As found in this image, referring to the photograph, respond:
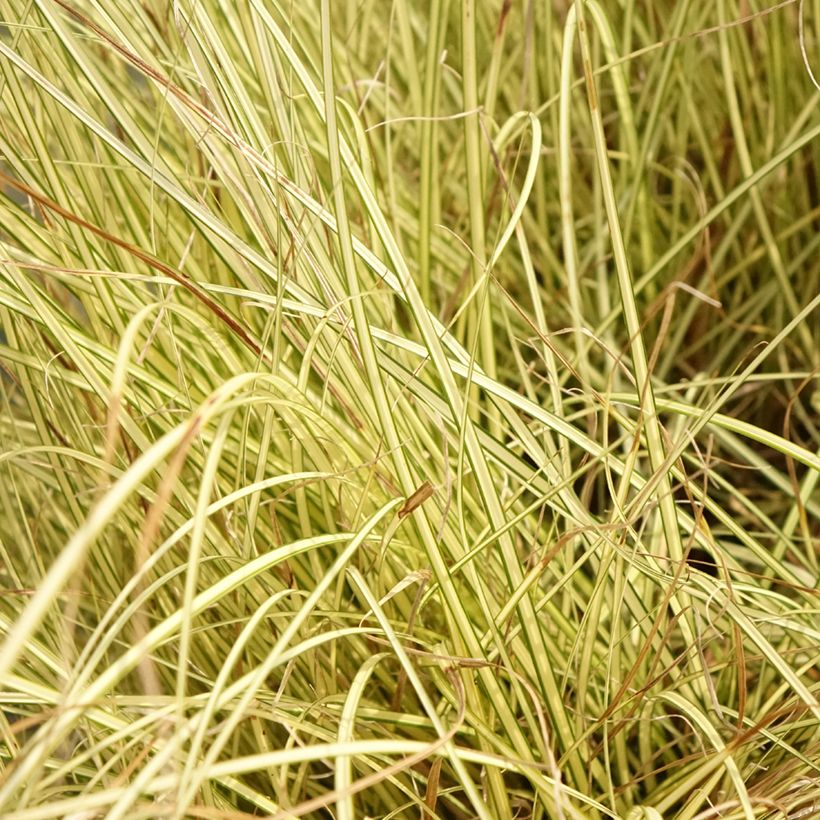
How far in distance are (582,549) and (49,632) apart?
0.32 metres

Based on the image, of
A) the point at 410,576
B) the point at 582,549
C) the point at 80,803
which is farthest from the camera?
the point at 582,549

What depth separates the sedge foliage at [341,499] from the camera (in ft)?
1.22

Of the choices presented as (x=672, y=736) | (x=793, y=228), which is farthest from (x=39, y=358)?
(x=793, y=228)

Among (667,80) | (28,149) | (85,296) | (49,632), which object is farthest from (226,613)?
(667,80)

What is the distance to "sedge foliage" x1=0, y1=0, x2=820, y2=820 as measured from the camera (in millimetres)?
372

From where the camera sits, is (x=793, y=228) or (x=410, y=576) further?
(x=793, y=228)

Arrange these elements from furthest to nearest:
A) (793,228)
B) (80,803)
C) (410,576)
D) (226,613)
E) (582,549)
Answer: (793,228)
(582,549)
(226,613)
(410,576)
(80,803)

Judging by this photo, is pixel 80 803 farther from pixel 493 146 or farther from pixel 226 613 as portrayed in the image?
pixel 493 146

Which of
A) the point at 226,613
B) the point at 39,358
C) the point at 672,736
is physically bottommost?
the point at 672,736

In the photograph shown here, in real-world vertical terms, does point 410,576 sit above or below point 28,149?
below

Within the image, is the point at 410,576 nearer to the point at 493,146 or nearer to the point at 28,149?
the point at 493,146

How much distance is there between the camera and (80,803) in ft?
0.85

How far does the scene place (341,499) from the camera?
0.47m

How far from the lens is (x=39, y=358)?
49 centimetres
